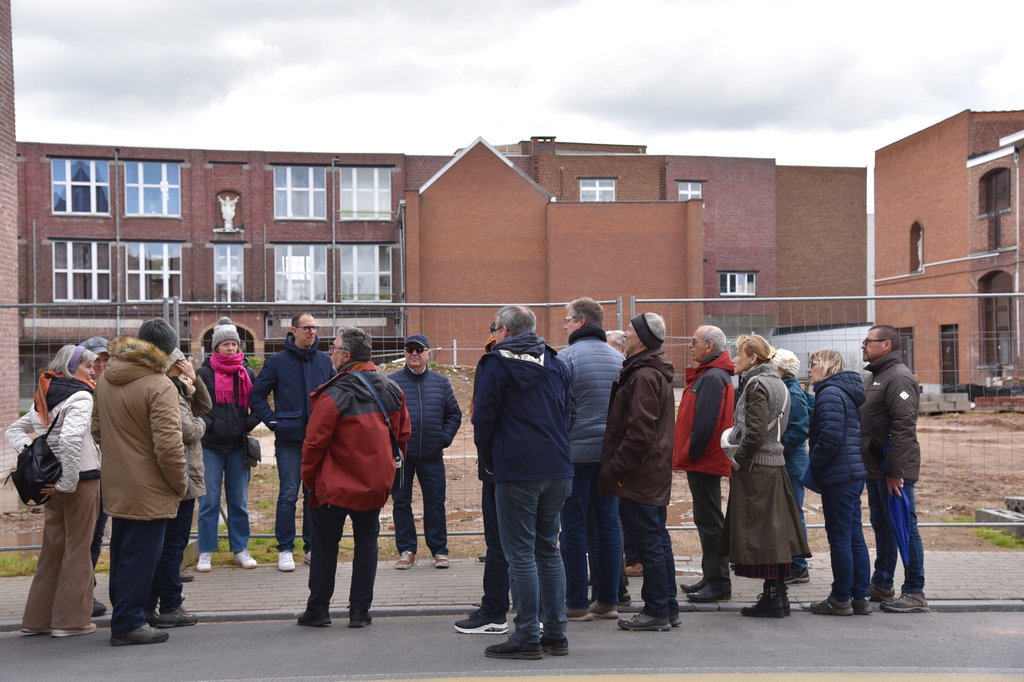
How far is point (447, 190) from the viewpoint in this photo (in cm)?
3888

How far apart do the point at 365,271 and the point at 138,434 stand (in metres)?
35.6

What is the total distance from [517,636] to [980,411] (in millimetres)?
14854

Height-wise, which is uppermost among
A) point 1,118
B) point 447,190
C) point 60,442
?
point 447,190

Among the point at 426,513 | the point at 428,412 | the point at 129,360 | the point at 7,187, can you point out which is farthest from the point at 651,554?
the point at 7,187

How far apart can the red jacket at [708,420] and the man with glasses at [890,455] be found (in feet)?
3.38

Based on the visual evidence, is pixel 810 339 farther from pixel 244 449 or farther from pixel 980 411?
pixel 980 411

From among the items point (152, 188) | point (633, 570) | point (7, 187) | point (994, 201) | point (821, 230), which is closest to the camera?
point (633, 570)

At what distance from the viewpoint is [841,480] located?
6.21 meters

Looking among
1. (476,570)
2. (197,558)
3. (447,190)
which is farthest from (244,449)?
(447,190)

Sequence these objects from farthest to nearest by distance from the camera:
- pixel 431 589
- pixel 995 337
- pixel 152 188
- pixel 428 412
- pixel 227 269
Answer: pixel 227 269 < pixel 152 188 < pixel 995 337 < pixel 428 412 < pixel 431 589

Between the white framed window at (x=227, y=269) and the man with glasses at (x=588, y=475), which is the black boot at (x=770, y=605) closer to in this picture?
the man with glasses at (x=588, y=475)

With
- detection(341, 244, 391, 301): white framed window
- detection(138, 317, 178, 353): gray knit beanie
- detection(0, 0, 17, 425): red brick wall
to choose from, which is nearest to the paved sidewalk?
detection(138, 317, 178, 353): gray knit beanie

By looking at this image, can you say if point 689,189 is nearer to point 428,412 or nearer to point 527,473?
point 428,412

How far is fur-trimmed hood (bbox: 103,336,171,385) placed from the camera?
17.7 feet
